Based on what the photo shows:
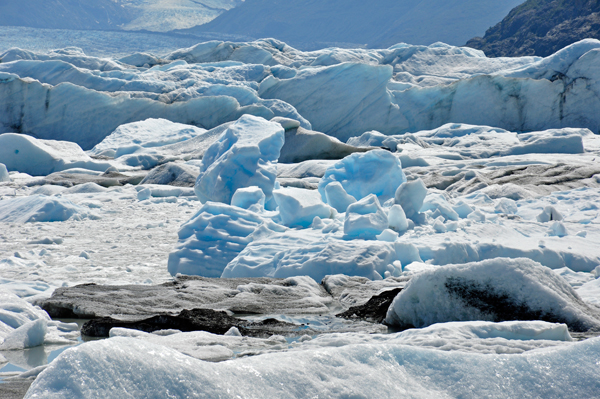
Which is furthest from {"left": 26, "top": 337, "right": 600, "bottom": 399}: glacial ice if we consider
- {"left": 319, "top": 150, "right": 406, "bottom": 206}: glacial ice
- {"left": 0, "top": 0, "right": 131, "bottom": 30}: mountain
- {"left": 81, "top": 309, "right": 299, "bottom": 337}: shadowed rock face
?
{"left": 0, "top": 0, "right": 131, "bottom": 30}: mountain

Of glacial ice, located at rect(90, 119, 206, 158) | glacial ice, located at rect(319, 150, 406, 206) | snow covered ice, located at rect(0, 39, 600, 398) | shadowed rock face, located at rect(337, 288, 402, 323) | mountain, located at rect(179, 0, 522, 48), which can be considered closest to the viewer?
snow covered ice, located at rect(0, 39, 600, 398)

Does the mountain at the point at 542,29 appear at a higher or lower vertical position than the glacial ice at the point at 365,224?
higher

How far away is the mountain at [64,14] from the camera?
6738 centimetres

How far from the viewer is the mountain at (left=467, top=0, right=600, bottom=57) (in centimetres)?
3434

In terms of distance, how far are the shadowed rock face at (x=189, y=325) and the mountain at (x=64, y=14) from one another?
7413 cm

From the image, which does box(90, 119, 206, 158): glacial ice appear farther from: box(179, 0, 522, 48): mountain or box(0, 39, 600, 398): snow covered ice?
box(179, 0, 522, 48): mountain

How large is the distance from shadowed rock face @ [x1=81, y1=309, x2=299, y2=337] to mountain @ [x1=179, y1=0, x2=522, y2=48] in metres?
71.7

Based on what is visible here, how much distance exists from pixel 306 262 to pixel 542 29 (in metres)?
41.2

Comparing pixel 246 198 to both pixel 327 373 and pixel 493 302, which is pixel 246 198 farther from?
pixel 327 373

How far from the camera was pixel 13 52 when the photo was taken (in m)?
22.9

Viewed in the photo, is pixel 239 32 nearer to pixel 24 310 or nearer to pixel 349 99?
pixel 349 99

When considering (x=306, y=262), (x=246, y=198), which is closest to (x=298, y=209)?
(x=246, y=198)

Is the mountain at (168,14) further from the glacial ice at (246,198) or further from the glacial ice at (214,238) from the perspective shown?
the glacial ice at (214,238)

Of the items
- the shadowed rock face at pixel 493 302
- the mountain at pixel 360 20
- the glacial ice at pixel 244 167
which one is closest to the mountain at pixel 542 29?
the mountain at pixel 360 20
